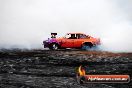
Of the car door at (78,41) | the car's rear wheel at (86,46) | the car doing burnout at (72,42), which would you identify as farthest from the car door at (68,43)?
the car's rear wheel at (86,46)

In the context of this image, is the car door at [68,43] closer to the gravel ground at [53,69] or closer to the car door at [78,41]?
the car door at [78,41]

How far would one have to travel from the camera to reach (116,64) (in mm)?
19875

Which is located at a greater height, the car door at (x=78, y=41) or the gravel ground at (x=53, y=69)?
the car door at (x=78, y=41)

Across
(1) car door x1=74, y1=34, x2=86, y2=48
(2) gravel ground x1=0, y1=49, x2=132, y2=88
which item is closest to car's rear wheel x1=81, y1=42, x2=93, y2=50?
(1) car door x1=74, y1=34, x2=86, y2=48

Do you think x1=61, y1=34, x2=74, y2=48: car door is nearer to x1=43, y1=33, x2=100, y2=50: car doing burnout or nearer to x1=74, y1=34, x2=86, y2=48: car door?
x1=43, y1=33, x2=100, y2=50: car doing burnout

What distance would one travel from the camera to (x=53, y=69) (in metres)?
18.3

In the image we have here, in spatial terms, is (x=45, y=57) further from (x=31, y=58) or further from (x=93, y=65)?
(x=93, y=65)

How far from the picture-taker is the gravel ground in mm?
14562

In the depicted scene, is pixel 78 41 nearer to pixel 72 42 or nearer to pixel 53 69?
pixel 72 42

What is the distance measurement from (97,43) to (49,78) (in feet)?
43.5

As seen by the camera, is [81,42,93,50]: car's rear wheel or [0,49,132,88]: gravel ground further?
[81,42,93,50]: car's rear wheel

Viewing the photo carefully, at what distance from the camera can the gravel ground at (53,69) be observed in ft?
47.8

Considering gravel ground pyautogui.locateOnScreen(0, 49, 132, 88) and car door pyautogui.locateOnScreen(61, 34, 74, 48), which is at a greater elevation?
car door pyautogui.locateOnScreen(61, 34, 74, 48)

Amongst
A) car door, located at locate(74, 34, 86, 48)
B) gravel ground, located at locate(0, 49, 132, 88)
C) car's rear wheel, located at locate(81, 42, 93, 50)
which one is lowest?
gravel ground, located at locate(0, 49, 132, 88)
